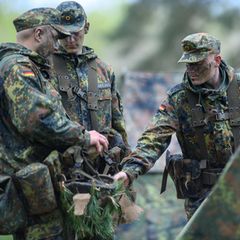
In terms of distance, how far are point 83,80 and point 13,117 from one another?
1301 mm

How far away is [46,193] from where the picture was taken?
24.8 feet

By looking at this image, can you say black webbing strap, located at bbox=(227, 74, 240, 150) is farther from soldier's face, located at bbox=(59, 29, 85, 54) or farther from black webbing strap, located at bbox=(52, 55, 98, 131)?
soldier's face, located at bbox=(59, 29, 85, 54)

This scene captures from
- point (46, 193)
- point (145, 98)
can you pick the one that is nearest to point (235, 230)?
point (46, 193)

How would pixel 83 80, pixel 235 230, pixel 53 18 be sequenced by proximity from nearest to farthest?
pixel 235 230 < pixel 53 18 < pixel 83 80

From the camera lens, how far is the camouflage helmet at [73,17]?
347 inches

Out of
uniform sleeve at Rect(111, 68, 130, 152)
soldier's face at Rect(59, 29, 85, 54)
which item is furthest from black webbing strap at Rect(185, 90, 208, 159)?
soldier's face at Rect(59, 29, 85, 54)

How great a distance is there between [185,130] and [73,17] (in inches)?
53.3

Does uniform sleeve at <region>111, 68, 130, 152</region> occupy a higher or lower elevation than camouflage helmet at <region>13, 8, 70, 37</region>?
lower

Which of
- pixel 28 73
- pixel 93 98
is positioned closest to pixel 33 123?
pixel 28 73

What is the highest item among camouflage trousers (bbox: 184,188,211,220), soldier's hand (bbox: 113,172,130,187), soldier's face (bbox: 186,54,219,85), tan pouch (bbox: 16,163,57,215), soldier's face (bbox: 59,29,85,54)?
soldier's face (bbox: 59,29,85,54)

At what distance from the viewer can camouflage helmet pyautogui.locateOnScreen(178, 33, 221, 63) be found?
8.74m

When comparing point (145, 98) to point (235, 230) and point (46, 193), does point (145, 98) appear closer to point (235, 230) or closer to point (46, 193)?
point (46, 193)

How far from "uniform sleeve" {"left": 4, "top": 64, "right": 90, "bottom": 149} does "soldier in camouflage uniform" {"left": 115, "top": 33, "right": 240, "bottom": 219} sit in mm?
1119

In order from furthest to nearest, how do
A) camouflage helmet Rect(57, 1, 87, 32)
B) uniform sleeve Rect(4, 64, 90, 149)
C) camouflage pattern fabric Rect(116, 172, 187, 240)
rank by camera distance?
camouflage pattern fabric Rect(116, 172, 187, 240), camouflage helmet Rect(57, 1, 87, 32), uniform sleeve Rect(4, 64, 90, 149)
